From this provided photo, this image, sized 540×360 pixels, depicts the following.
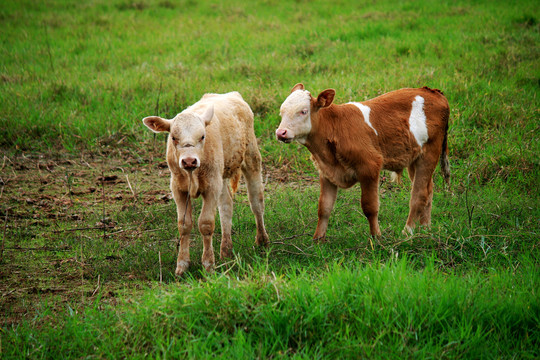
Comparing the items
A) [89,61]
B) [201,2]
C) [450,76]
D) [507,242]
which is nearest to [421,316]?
[507,242]

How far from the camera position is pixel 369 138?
18.3ft

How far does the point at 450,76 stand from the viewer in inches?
384

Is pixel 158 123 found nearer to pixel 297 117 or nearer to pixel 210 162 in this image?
pixel 210 162

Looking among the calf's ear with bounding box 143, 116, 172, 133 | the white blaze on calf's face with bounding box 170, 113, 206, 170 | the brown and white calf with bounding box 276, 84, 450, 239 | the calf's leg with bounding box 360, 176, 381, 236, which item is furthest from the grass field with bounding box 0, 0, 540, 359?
the calf's ear with bounding box 143, 116, 172, 133

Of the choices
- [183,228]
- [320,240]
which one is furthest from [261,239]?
[183,228]

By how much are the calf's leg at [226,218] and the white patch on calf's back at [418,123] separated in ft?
7.10

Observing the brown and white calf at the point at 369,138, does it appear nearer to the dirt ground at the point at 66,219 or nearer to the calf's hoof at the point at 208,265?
the calf's hoof at the point at 208,265

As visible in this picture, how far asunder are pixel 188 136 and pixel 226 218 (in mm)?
1376

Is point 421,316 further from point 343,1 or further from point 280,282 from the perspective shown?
point 343,1

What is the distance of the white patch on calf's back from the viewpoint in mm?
5828

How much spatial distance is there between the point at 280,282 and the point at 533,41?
382 inches

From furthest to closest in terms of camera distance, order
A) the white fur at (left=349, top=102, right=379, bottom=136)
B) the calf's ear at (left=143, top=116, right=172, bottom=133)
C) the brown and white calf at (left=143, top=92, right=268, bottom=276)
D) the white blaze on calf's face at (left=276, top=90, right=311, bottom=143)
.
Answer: the white fur at (left=349, top=102, right=379, bottom=136), the white blaze on calf's face at (left=276, top=90, right=311, bottom=143), the calf's ear at (left=143, top=116, right=172, bottom=133), the brown and white calf at (left=143, top=92, right=268, bottom=276)

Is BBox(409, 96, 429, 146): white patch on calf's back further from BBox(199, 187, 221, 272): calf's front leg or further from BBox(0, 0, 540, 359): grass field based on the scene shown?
BBox(199, 187, 221, 272): calf's front leg

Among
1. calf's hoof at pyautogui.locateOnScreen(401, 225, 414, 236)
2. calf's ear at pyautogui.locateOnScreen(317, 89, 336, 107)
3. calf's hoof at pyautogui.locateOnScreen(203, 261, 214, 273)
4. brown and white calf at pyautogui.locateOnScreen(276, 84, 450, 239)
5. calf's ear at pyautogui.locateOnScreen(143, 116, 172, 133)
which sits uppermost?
calf's ear at pyautogui.locateOnScreen(317, 89, 336, 107)
